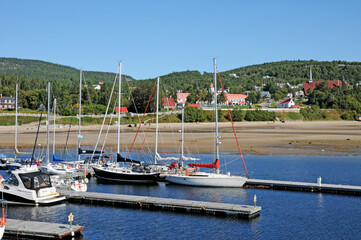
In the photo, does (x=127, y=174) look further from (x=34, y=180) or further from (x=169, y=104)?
(x=169, y=104)

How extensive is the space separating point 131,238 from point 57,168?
20249 millimetres

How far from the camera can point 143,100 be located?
117375 mm

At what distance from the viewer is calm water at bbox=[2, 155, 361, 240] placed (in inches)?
952

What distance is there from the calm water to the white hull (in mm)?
671

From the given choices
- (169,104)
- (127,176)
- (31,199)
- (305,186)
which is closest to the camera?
(31,199)

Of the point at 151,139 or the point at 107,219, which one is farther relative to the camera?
the point at 151,139

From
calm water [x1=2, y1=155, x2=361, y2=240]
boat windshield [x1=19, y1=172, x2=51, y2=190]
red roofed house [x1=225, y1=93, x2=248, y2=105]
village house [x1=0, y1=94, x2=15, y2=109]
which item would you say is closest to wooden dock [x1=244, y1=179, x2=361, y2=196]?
calm water [x1=2, y1=155, x2=361, y2=240]

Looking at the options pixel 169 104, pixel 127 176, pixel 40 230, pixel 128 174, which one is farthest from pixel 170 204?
pixel 169 104

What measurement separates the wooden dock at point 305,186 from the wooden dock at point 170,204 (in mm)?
8417

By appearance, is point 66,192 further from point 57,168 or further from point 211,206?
point 211,206

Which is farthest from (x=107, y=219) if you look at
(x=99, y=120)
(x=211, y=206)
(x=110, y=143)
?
(x=99, y=120)

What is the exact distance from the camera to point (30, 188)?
29156mm

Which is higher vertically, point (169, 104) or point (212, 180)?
point (169, 104)

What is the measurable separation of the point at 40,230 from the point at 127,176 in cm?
1662
